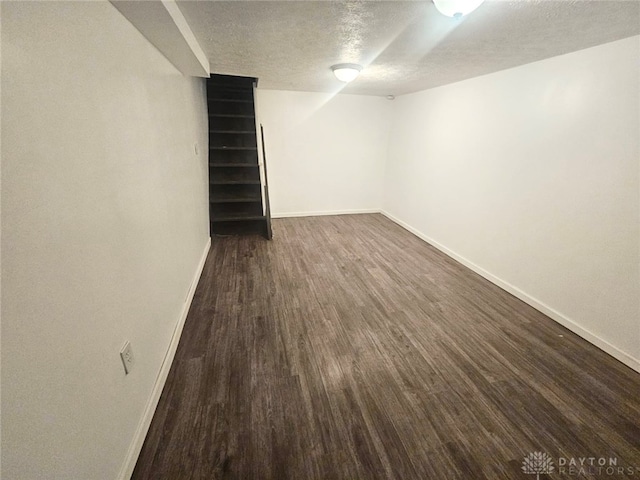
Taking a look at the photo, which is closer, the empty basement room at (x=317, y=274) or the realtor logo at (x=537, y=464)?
the empty basement room at (x=317, y=274)

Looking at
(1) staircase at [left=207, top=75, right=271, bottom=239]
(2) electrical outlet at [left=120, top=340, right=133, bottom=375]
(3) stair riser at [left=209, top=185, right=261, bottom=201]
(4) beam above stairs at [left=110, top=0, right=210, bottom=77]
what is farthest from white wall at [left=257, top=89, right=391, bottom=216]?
(2) electrical outlet at [left=120, top=340, right=133, bottom=375]

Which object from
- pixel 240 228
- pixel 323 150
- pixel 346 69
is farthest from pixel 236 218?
pixel 346 69

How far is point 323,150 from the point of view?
14.8 ft

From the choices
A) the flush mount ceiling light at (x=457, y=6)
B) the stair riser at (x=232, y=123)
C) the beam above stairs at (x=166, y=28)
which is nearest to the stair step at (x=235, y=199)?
the stair riser at (x=232, y=123)

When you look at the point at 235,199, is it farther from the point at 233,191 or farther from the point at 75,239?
the point at 75,239

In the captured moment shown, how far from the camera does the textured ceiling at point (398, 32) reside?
1264 mm

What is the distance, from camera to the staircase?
3.74 m

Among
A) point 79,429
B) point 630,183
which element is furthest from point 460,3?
point 79,429

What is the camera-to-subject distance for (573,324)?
6.72 ft

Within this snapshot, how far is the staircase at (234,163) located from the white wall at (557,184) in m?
2.51

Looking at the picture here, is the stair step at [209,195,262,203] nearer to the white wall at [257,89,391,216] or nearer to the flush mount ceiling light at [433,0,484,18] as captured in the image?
the white wall at [257,89,391,216]

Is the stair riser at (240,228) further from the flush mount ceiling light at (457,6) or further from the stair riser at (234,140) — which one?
the flush mount ceiling light at (457,6)

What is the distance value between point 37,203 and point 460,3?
1.65 meters

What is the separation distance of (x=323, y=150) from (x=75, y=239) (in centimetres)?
402
